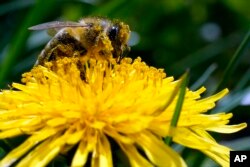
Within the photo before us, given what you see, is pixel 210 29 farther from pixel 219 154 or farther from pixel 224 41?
pixel 219 154

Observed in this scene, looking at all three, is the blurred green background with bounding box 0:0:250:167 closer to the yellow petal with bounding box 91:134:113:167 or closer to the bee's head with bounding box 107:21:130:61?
the bee's head with bounding box 107:21:130:61

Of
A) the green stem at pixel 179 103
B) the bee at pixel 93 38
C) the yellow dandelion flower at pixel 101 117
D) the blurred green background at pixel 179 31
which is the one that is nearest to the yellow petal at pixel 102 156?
the yellow dandelion flower at pixel 101 117

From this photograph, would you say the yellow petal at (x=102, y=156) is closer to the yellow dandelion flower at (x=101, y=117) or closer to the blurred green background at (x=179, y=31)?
the yellow dandelion flower at (x=101, y=117)

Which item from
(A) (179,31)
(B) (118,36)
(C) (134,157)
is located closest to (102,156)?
(C) (134,157)

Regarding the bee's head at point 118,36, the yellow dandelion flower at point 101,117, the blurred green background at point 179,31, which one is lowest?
the yellow dandelion flower at point 101,117

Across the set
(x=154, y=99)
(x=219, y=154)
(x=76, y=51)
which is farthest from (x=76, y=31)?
(x=219, y=154)

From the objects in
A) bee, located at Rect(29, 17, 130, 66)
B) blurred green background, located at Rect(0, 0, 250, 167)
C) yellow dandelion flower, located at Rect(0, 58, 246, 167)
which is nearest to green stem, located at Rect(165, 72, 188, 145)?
yellow dandelion flower, located at Rect(0, 58, 246, 167)

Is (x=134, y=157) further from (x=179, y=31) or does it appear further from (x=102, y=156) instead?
(x=179, y=31)
